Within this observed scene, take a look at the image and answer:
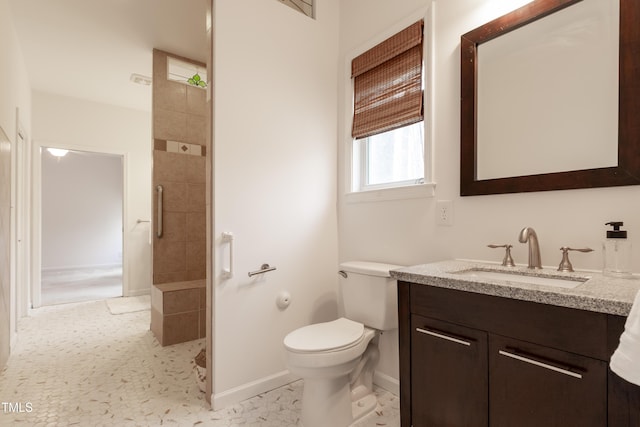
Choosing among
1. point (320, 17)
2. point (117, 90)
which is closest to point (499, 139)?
point (320, 17)

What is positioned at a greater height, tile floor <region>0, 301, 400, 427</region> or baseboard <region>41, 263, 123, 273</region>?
tile floor <region>0, 301, 400, 427</region>

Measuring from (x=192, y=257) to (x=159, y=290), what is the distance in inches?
23.2

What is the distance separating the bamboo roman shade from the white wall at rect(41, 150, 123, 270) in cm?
623

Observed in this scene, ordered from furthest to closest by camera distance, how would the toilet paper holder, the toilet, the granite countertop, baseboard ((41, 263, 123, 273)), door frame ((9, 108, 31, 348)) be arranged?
baseboard ((41, 263, 123, 273))
door frame ((9, 108, 31, 348))
the toilet paper holder
the toilet
the granite countertop

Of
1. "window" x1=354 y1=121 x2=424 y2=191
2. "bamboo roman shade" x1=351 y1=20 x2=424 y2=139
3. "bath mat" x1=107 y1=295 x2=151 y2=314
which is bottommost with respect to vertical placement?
"bath mat" x1=107 y1=295 x2=151 y2=314

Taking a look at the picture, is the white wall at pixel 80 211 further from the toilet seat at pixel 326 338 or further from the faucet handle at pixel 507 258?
the faucet handle at pixel 507 258

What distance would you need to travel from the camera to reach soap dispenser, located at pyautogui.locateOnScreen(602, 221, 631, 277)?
1119mm

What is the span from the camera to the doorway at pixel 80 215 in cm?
680

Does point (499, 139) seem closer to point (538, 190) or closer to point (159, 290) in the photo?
point (538, 190)

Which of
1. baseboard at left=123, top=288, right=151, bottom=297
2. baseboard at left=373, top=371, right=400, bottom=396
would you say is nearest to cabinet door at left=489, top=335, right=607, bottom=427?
baseboard at left=373, top=371, right=400, bottom=396

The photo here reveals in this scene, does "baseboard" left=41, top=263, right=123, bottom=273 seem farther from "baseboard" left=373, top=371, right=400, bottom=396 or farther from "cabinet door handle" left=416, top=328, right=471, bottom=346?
"cabinet door handle" left=416, top=328, right=471, bottom=346

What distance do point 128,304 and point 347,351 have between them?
354 cm

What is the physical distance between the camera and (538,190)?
1381mm

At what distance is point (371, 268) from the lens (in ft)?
5.98
